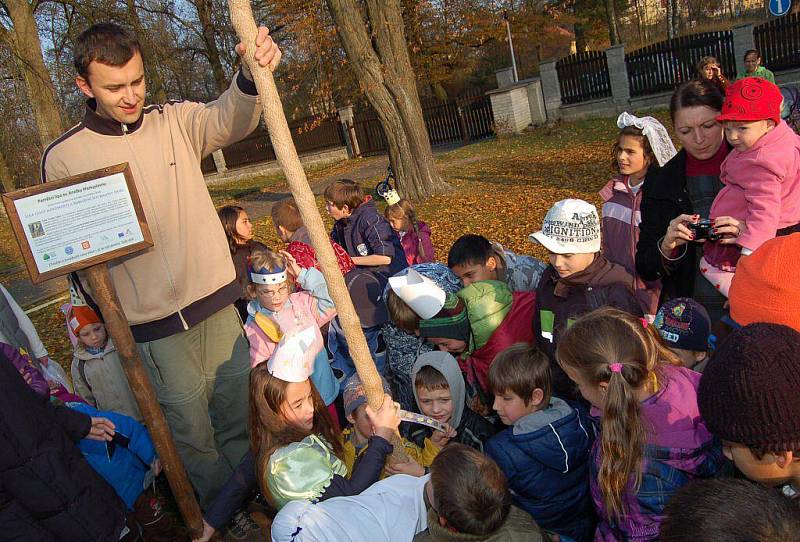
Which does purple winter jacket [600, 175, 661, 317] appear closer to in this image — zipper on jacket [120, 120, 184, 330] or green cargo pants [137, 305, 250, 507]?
green cargo pants [137, 305, 250, 507]

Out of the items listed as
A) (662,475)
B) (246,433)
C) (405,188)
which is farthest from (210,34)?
(662,475)

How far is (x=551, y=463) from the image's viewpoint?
8.13 ft

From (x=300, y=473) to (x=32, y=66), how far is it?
478 inches

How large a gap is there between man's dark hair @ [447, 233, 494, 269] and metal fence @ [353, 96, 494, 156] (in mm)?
16119

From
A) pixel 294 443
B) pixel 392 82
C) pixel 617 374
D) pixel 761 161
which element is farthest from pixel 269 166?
pixel 617 374

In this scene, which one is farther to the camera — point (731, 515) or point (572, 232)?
point (572, 232)

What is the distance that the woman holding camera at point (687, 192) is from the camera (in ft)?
9.77

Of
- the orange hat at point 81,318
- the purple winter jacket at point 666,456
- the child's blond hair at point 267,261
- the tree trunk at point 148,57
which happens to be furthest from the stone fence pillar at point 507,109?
the purple winter jacket at point 666,456

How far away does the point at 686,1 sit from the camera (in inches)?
1467

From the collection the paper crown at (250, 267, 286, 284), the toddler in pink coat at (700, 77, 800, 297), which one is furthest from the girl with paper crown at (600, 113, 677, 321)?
the paper crown at (250, 267, 286, 284)

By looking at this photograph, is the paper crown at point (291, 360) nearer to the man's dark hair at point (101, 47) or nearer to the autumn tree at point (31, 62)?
the man's dark hair at point (101, 47)

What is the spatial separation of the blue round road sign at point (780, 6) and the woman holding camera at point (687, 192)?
761cm

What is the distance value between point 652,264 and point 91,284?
2671 mm

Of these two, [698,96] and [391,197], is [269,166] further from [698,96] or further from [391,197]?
[698,96]
